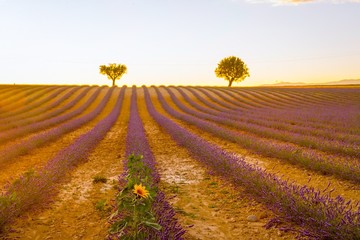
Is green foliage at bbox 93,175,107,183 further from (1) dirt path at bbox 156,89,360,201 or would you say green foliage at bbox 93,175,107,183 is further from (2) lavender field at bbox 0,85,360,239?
(1) dirt path at bbox 156,89,360,201

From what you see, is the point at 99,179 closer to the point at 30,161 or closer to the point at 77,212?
the point at 77,212

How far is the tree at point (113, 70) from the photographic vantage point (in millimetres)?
59688

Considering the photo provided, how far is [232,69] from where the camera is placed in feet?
196

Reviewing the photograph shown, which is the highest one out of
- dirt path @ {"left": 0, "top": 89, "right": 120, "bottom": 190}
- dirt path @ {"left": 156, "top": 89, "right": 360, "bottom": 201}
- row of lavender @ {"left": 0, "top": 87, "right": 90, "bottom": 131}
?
row of lavender @ {"left": 0, "top": 87, "right": 90, "bottom": 131}

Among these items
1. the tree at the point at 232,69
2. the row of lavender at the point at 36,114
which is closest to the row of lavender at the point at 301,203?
the row of lavender at the point at 36,114

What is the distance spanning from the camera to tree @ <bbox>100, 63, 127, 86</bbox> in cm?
5969

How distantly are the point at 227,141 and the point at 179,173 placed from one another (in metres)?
4.39

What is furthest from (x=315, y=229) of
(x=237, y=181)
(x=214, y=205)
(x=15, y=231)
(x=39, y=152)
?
(x=39, y=152)

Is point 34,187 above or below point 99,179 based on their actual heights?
above

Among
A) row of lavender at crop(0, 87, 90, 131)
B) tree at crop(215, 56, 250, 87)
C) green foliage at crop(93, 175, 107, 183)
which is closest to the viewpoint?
green foliage at crop(93, 175, 107, 183)

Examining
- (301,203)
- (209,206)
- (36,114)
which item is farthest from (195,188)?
(36,114)

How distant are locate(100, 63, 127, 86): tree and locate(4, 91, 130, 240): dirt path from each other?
5488 cm

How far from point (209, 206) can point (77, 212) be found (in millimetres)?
2093

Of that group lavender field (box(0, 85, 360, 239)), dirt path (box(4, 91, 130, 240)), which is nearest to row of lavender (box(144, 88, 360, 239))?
lavender field (box(0, 85, 360, 239))
